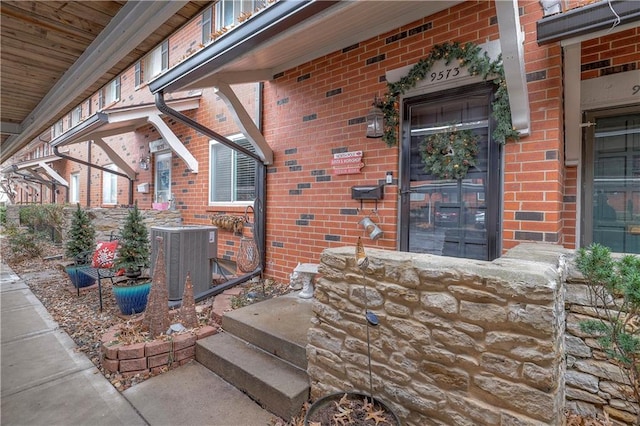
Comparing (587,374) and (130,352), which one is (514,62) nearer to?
(587,374)

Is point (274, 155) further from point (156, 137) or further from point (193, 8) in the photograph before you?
point (156, 137)

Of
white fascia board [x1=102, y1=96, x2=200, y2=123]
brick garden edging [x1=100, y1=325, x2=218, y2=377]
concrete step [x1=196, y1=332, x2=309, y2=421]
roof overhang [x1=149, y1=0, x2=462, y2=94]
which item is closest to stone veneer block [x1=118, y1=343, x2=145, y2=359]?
brick garden edging [x1=100, y1=325, x2=218, y2=377]

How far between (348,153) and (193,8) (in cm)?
252

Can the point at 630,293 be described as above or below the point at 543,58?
below

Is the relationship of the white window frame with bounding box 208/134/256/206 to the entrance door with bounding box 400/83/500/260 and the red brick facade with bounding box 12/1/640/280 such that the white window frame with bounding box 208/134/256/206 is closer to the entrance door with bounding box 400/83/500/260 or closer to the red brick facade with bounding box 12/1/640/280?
the red brick facade with bounding box 12/1/640/280

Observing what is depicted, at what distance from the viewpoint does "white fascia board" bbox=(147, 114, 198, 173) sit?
6059mm

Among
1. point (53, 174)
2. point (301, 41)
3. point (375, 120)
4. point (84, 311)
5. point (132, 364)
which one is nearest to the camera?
point (132, 364)

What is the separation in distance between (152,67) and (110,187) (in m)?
4.08

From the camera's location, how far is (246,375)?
8.04 ft

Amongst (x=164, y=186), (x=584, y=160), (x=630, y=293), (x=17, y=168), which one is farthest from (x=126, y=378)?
(x=17, y=168)

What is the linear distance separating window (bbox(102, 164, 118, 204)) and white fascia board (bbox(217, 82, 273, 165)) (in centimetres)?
689

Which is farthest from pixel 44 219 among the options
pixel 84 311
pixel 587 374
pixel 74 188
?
pixel 587 374

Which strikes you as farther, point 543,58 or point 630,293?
point 543,58

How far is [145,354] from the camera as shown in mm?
2689
